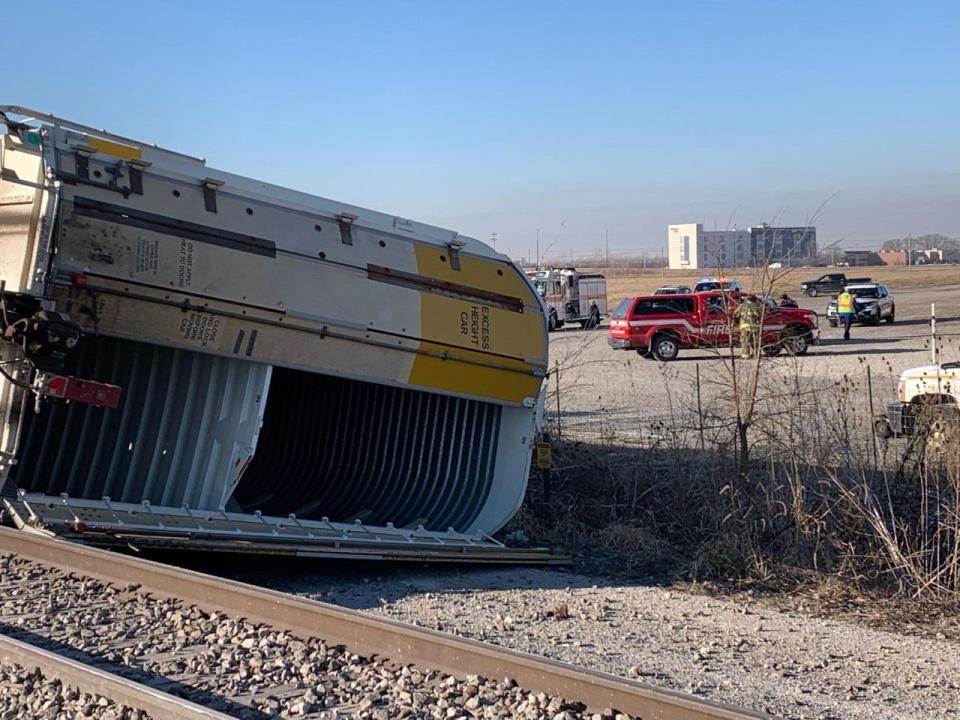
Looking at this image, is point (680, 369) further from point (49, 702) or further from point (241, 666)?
point (49, 702)

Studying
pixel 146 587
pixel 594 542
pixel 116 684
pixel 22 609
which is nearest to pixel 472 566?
pixel 594 542

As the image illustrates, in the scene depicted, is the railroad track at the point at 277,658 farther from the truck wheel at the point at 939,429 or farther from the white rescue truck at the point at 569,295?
the white rescue truck at the point at 569,295

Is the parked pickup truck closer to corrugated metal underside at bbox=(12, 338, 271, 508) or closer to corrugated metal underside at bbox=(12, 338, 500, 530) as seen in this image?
corrugated metal underside at bbox=(12, 338, 500, 530)

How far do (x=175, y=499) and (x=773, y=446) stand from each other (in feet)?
17.5

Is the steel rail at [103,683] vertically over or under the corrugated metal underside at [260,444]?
under

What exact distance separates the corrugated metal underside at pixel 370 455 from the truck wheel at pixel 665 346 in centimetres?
2134

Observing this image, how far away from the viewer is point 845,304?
34250 mm

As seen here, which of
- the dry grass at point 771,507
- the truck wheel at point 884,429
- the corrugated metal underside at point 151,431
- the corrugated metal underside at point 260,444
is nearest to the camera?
the dry grass at point 771,507

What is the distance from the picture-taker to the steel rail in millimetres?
4816

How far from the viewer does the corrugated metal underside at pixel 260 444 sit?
9.20m

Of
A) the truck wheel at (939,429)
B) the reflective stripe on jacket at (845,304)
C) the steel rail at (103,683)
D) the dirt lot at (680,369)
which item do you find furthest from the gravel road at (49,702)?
the reflective stripe on jacket at (845,304)

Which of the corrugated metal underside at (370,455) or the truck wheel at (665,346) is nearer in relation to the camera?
the corrugated metal underside at (370,455)

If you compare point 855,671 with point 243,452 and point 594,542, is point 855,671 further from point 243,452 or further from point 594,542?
point 243,452

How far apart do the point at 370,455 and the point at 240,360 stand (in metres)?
2.60
